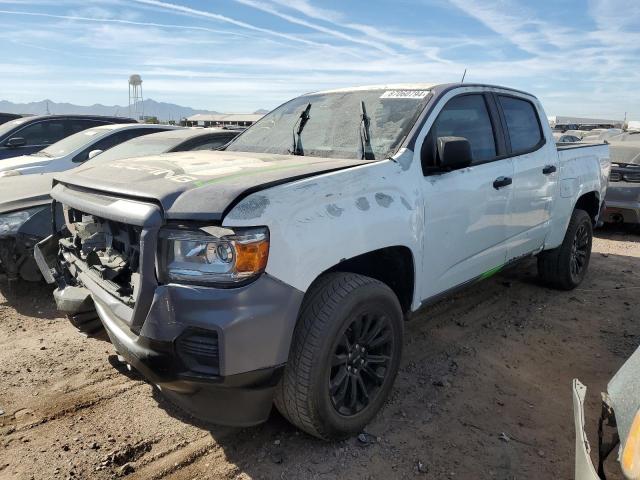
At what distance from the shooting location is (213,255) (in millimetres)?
2186

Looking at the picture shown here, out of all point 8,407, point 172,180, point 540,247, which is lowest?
point 8,407

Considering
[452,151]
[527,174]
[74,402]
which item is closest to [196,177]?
[452,151]

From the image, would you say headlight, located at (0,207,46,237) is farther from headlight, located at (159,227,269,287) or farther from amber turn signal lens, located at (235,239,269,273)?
amber turn signal lens, located at (235,239,269,273)

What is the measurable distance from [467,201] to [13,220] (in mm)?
3702

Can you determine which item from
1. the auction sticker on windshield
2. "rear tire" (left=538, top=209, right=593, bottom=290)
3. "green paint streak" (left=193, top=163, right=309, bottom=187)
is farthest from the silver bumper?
"rear tire" (left=538, top=209, right=593, bottom=290)

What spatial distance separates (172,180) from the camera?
247 cm

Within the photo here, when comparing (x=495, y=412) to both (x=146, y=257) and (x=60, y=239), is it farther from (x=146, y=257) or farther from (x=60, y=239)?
(x=60, y=239)

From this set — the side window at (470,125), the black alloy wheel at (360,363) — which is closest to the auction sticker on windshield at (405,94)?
the side window at (470,125)

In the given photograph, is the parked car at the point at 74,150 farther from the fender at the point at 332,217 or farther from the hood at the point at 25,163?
the fender at the point at 332,217

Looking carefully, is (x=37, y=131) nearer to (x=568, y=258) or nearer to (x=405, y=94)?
(x=405, y=94)

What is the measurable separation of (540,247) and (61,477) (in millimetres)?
4052

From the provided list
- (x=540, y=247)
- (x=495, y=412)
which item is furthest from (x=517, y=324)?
(x=495, y=412)

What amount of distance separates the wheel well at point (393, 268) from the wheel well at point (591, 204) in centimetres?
315

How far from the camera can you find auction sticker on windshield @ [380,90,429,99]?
348cm
